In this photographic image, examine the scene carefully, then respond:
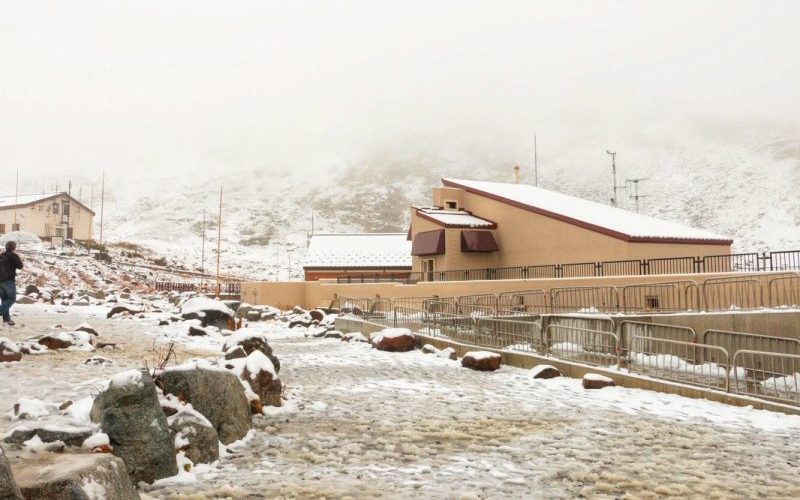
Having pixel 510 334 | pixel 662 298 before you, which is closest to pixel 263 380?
pixel 510 334

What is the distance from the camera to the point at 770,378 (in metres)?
11.1

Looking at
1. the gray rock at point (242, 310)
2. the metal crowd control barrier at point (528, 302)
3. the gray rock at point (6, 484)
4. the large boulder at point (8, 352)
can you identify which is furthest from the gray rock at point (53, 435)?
the gray rock at point (242, 310)

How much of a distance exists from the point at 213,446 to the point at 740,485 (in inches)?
227

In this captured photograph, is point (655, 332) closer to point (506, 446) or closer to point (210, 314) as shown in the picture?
point (506, 446)

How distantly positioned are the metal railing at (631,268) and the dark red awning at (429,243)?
56.2 inches

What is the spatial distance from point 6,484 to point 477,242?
3048 cm

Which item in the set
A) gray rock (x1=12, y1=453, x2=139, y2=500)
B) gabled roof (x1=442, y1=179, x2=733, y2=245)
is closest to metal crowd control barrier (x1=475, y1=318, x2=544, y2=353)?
gabled roof (x1=442, y1=179, x2=733, y2=245)

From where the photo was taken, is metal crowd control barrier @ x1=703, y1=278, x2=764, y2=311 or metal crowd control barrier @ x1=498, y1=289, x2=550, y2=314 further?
metal crowd control barrier @ x1=498, y1=289, x2=550, y2=314

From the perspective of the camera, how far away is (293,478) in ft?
18.2

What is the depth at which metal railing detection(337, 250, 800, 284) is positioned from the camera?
817 inches

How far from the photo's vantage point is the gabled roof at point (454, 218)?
109 ft

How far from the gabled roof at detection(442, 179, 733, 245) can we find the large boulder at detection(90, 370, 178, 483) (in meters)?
24.2

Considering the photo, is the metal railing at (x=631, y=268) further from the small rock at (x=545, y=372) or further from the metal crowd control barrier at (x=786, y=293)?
the small rock at (x=545, y=372)

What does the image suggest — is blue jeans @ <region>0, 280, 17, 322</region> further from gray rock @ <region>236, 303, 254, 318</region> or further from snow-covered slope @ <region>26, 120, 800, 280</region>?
snow-covered slope @ <region>26, 120, 800, 280</region>
